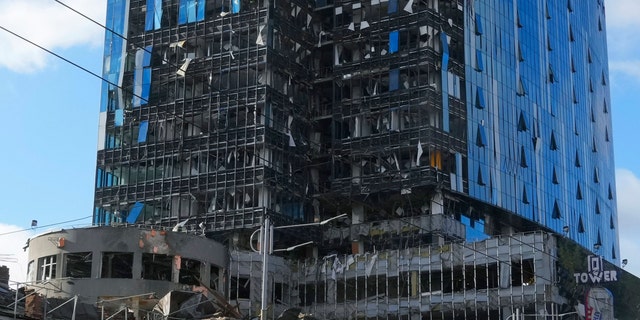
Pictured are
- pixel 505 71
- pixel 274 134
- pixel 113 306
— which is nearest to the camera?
pixel 113 306

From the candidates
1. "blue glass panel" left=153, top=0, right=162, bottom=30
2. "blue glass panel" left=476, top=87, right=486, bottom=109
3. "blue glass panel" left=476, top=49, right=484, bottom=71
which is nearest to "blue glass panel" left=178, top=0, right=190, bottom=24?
"blue glass panel" left=153, top=0, right=162, bottom=30

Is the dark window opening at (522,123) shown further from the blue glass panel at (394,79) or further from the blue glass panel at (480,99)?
the blue glass panel at (394,79)

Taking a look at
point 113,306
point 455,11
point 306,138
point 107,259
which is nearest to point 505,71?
point 455,11

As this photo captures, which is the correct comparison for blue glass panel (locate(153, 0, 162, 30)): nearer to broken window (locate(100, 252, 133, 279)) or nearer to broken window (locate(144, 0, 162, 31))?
broken window (locate(144, 0, 162, 31))

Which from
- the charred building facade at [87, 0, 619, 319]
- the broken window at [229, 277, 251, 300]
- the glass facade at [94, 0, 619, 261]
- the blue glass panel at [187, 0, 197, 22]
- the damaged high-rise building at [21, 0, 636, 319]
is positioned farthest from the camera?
the blue glass panel at [187, 0, 197, 22]

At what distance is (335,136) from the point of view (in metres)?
109

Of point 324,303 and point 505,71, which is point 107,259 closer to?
point 324,303

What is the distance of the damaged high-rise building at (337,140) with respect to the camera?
101 metres

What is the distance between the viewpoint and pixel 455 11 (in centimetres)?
10806

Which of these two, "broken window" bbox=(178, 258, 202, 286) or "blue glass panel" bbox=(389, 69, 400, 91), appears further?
"blue glass panel" bbox=(389, 69, 400, 91)

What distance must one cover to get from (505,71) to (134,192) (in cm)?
3865

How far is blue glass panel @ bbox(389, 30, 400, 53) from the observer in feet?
350

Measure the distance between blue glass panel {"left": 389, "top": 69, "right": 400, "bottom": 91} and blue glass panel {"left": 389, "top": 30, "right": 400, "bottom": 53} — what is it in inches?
81.9

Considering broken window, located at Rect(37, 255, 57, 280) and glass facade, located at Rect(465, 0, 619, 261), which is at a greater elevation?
glass facade, located at Rect(465, 0, 619, 261)
